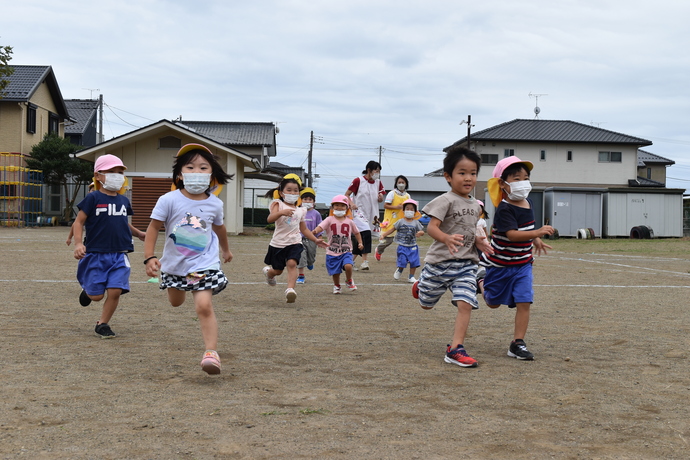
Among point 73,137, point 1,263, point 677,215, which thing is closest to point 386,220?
point 1,263

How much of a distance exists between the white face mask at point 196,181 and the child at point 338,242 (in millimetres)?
4478

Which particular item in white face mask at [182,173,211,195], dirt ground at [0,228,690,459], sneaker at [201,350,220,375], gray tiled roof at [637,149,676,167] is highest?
gray tiled roof at [637,149,676,167]

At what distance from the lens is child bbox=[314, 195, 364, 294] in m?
9.38

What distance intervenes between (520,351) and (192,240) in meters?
2.46

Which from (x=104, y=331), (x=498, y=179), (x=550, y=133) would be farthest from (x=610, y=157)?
(x=104, y=331)

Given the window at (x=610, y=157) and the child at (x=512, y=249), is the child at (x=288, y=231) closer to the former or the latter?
the child at (x=512, y=249)

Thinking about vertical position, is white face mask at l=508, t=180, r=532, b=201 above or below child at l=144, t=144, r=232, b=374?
above

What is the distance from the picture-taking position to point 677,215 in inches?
1451

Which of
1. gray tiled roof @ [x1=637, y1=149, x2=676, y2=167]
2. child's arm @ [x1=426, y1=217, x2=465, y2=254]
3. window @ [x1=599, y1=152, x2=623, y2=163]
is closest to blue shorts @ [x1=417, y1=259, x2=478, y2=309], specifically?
child's arm @ [x1=426, y1=217, x2=465, y2=254]

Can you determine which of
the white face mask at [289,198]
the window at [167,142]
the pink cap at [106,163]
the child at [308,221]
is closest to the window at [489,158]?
the window at [167,142]

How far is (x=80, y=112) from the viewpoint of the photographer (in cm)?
5066

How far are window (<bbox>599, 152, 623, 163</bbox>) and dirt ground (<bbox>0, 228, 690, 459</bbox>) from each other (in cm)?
4273

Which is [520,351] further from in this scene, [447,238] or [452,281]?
[447,238]

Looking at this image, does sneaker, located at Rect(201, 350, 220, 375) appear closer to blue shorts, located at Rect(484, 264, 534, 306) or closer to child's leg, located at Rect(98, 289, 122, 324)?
child's leg, located at Rect(98, 289, 122, 324)
